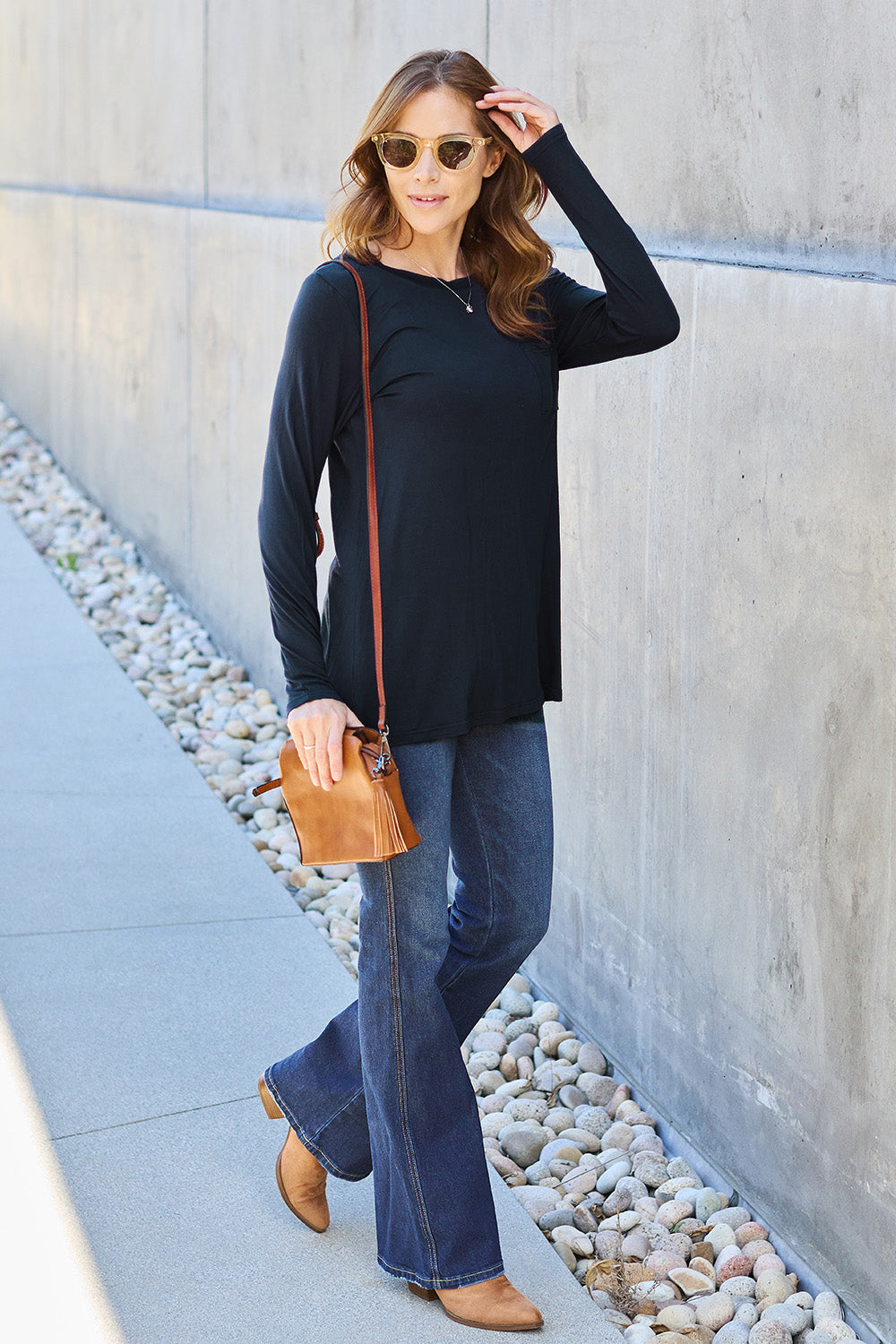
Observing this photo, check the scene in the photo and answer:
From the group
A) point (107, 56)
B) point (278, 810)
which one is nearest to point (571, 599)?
point (278, 810)

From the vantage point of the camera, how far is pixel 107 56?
8453 millimetres

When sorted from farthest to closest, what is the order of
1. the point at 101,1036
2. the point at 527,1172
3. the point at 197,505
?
1. the point at 197,505
2. the point at 101,1036
3. the point at 527,1172

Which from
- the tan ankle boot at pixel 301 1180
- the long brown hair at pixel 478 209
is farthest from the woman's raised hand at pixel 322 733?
the tan ankle boot at pixel 301 1180

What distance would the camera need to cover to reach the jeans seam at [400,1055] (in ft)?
8.41

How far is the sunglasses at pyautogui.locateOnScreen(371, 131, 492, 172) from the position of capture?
243 centimetres

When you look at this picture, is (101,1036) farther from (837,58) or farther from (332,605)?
(837,58)

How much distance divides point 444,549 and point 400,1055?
31.5 inches

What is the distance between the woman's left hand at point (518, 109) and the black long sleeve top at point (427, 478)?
24 millimetres

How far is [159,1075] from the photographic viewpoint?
3514 mm

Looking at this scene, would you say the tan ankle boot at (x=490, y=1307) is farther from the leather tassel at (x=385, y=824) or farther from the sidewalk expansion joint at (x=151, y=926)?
the sidewalk expansion joint at (x=151, y=926)

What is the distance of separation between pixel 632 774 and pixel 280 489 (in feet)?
4.24

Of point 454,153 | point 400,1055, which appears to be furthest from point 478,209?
point 400,1055

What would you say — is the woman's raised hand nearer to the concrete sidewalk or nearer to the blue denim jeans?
the blue denim jeans

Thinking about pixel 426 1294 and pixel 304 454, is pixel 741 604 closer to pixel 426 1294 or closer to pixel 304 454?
pixel 304 454
